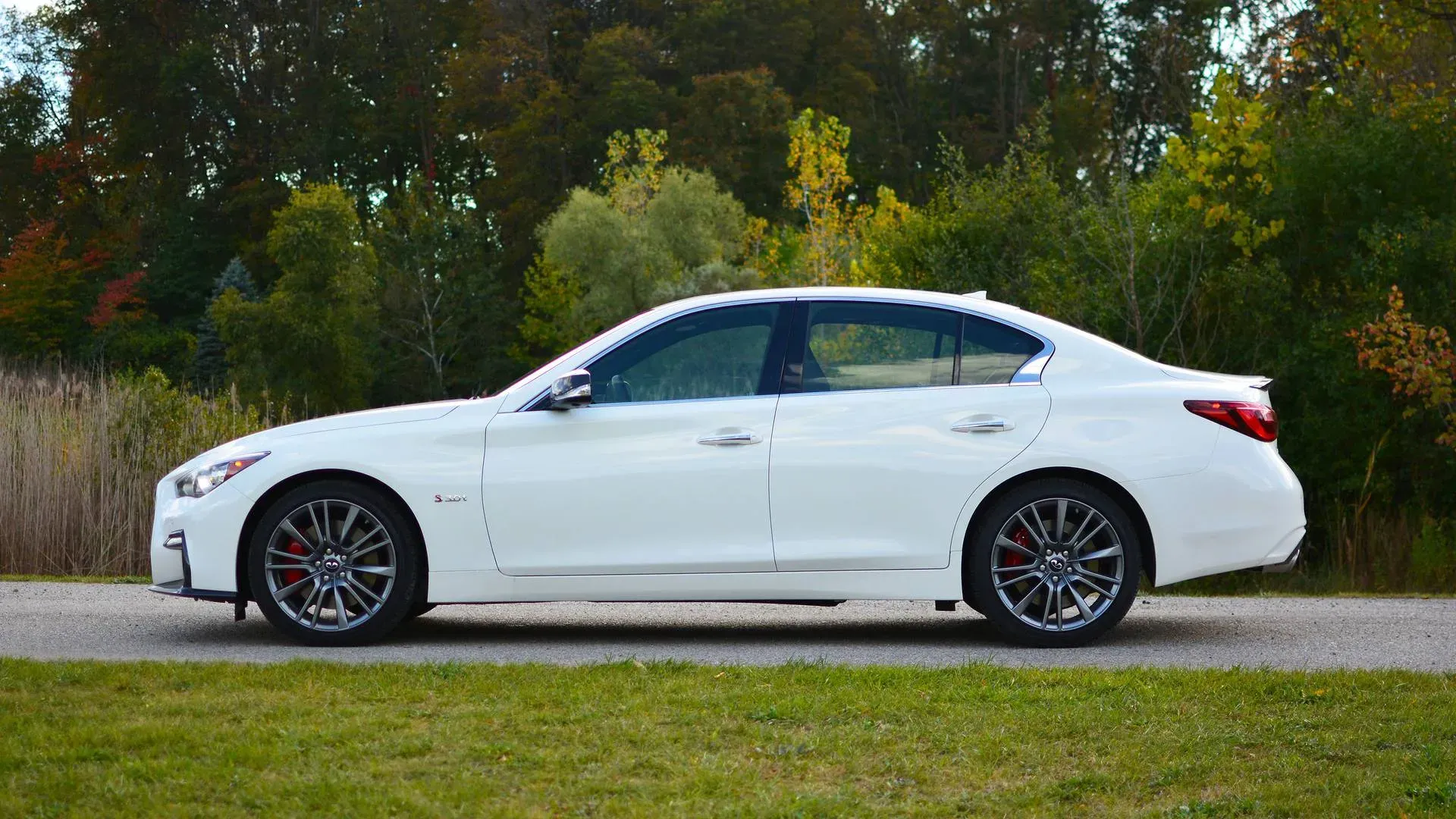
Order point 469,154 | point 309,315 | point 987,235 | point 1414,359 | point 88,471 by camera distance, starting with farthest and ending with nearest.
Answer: point 469,154
point 309,315
point 987,235
point 1414,359
point 88,471

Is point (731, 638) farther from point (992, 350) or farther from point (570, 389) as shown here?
point (992, 350)

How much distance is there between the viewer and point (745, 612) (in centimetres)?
938

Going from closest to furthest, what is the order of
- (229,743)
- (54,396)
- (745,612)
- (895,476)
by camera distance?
1. (229,743)
2. (895,476)
3. (745,612)
4. (54,396)

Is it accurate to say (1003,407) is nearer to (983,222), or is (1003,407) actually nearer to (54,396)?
(54,396)

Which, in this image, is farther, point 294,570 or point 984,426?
point 294,570

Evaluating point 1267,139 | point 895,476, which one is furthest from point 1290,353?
point 895,476

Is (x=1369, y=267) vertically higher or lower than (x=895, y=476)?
higher

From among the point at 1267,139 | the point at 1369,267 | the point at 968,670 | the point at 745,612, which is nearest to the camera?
the point at 968,670

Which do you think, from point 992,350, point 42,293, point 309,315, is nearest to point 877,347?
point 992,350

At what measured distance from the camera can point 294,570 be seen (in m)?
7.58

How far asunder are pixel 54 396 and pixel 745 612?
7.73 meters

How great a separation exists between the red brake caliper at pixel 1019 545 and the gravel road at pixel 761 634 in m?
0.42

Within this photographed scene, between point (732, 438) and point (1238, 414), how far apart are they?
2.38 metres

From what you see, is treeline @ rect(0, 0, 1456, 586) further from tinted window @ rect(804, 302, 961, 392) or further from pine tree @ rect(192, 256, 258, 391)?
tinted window @ rect(804, 302, 961, 392)
